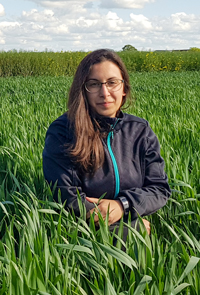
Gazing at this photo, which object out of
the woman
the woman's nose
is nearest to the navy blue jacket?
the woman

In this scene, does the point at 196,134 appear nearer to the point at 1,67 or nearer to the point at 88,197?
the point at 88,197

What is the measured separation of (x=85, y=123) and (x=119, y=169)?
0.27 metres

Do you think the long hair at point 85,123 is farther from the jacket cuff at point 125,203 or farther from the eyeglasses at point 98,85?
the jacket cuff at point 125,203

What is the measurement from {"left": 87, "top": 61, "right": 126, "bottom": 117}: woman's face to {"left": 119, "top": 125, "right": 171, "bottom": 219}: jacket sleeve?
225 millimetres

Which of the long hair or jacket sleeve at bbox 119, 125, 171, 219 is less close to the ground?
the long hair

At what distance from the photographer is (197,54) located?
2717 centimetres

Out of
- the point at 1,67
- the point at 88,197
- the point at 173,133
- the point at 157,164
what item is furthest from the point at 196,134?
the point at 1,67

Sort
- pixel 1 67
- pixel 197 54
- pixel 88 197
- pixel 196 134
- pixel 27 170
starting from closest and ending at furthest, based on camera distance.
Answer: pixel 88 197
pixel 27 170
pixel 196 134
pixel 1 67
pixel 197 54

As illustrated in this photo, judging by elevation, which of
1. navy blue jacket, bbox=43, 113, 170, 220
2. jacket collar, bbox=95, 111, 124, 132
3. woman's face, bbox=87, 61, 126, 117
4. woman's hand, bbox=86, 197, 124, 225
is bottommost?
woman's hand, bbox=86, 197, 124, 225

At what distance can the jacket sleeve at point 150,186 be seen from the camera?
1.83 metres

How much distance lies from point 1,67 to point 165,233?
62.9ft

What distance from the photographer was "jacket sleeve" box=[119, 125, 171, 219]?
6.02 ft

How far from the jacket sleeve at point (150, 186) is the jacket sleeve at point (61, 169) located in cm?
21

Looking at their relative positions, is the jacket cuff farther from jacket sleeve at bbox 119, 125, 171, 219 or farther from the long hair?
the long hair
